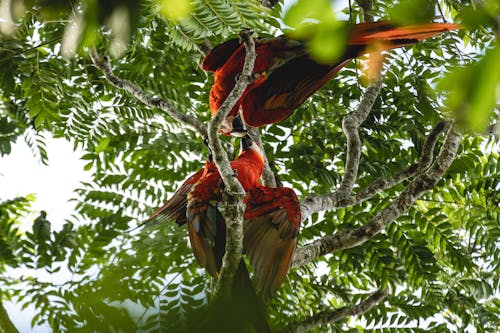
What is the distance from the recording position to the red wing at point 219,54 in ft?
7.01

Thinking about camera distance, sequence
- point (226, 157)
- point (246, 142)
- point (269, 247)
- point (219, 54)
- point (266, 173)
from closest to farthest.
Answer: point (226, 157)
point (269, 247)
point (219, 54)
point (246, 142)
point (266, 173)

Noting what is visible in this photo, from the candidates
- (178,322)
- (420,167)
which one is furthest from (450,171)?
(178,322)

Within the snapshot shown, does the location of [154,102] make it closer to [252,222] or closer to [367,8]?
[252,222]

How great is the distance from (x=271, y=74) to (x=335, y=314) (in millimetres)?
1192

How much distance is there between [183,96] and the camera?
2.86 m

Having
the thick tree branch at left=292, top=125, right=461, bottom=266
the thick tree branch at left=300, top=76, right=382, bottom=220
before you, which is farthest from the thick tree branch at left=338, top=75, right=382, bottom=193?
the thick tree branch at left=292, top=125, right=461, bottom=266

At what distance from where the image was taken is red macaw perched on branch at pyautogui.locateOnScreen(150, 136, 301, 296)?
2.02 metres

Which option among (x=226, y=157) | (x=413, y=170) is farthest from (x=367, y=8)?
(x=226, y=157)

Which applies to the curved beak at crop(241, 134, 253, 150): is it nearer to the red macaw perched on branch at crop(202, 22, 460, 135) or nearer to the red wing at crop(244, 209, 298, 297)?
the red macaw perched on branch at crop(202, 22, 460, 135)

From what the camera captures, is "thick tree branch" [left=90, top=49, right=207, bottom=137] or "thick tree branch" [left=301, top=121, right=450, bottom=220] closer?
"thick tree branch" [left=90, top=49, right=207, bottom=137]

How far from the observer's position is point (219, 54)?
7.14ft

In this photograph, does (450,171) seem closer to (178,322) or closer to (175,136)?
(175,136)

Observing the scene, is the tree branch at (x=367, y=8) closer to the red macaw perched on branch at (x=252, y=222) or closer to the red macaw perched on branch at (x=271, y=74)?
the red macaw perched on branch at (x=271, y=74)

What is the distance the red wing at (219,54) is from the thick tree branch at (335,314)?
1166mm
